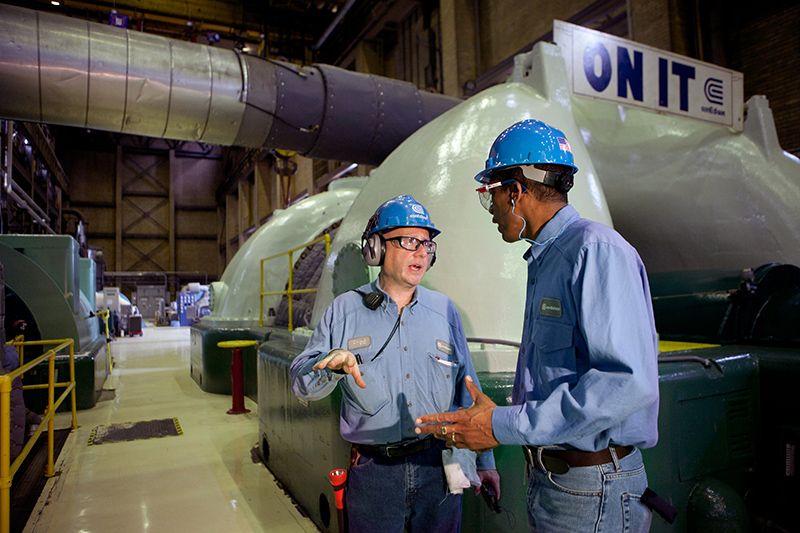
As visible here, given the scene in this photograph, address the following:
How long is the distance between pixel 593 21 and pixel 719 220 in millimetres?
5355

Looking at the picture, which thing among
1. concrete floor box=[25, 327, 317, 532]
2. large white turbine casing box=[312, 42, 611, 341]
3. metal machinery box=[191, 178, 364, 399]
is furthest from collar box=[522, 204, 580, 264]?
metal machinery box=[191, 178, 364, 399]

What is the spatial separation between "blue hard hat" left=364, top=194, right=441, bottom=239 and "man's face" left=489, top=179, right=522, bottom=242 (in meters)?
0.46

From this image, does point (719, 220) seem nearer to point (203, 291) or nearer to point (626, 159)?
point (626, 159)

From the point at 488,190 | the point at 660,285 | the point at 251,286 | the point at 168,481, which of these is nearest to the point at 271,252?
the point at 251,286

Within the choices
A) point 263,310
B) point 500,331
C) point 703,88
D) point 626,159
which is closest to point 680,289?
point 626,159

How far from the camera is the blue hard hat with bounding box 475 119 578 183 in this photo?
1.24 m

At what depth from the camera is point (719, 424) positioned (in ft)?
8.16

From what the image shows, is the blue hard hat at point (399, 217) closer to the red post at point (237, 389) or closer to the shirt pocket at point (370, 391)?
the shirt pocket at point (370, 391)

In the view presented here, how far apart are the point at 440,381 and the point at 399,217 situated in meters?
0.57

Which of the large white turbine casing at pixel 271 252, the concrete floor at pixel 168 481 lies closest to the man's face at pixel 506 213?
the concrete floor at pixel 168 481

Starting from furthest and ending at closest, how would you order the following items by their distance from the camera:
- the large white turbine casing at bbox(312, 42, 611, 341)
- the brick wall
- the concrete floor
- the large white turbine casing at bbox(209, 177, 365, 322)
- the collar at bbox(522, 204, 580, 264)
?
the large white turbine casing at bbox(209, 177, 365, 322)
the brick wall
the concrete floor
the large white turbine casing at bbox(312, 42, 611, 341)
the collar at bbox(522, 204, 580, 264)

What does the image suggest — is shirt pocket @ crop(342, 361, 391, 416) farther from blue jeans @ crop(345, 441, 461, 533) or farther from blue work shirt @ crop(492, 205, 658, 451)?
blue work shirt @ crop(492, 205, 658, 451)

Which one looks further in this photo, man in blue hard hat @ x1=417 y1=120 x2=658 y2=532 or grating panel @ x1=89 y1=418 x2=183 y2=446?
grating panel @ x1=89 y1=418 x2=183 y2=446

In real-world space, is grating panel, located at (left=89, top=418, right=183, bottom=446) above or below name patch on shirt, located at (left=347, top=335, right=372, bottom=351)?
below
